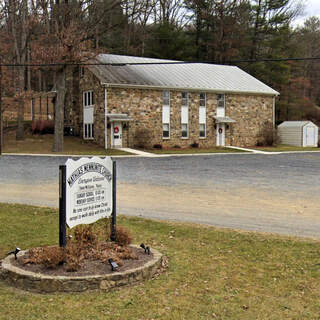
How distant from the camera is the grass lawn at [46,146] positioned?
29025 mm

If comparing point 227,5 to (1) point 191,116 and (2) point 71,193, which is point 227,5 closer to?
(1) point 191,116

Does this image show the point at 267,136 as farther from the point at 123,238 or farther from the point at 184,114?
the point at 123,238

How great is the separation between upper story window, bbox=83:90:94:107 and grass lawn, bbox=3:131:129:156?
2.99 metres

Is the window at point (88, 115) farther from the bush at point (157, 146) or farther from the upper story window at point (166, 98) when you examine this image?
the upper story window at point (166, 98)

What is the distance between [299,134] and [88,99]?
66.4ft

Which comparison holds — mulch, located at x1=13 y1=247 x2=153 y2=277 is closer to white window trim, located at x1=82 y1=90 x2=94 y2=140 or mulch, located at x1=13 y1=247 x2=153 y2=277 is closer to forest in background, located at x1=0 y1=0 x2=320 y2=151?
white window trim, located at x1=82 y1=90 x2=94 y2=140

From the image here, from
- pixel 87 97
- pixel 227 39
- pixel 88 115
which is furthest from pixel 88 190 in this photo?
pixel 227 39

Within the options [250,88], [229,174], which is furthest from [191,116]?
[229,174]

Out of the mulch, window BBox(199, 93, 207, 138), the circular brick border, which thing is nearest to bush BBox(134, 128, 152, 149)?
window BBox(199, 93, 207, 138)

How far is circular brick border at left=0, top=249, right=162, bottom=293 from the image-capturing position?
4715 millimetres

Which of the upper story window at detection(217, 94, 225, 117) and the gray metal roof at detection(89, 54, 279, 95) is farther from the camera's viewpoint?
the upper story window at detection(217, 94, 225, 117)

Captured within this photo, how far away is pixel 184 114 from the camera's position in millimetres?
35125

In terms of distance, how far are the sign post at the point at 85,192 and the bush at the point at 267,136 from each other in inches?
1353

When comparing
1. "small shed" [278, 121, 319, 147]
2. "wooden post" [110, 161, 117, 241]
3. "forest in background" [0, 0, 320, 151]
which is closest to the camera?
"wooden post" [110, 161, 117, 241]
